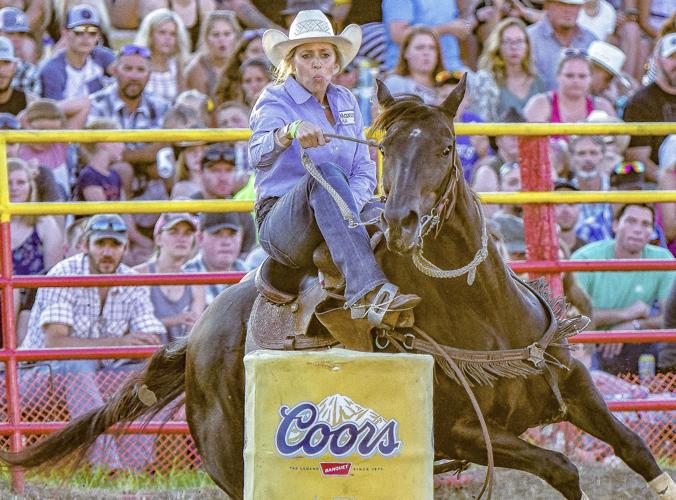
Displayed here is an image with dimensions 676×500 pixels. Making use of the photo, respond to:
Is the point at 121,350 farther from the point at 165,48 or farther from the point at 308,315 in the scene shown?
the point at 165,48

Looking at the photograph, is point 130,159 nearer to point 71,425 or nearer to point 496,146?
point 496,146

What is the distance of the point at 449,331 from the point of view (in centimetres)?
458

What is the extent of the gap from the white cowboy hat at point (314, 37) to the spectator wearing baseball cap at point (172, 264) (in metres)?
2.53

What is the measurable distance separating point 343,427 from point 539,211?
8.86 ft

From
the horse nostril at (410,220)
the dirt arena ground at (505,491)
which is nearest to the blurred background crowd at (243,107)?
the dirt arena ground at (505,491)

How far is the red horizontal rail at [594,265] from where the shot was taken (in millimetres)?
6352

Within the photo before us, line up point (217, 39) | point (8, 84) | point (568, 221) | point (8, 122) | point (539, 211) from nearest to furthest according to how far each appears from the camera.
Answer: point (539, 211), point (8, 122), point (568, 221), point (8, 84), point (217, 39)

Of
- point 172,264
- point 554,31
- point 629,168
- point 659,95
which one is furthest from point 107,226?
point 554,31

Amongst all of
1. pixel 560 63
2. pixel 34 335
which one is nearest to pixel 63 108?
pixel 34 335

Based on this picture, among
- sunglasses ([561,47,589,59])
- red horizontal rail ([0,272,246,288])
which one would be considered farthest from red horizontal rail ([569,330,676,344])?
sunglasses ([561,47,589,59])

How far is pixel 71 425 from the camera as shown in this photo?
552cm

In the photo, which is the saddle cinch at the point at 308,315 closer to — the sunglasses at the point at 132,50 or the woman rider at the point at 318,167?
the woman rider at the point at 318,167

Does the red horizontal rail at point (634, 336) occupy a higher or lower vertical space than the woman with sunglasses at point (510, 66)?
lower

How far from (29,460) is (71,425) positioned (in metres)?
0.23
